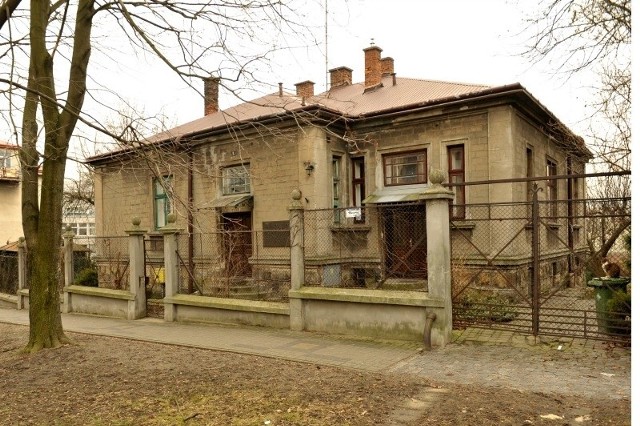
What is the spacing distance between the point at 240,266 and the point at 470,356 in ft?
25.9

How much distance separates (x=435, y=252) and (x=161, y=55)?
5.33 meters

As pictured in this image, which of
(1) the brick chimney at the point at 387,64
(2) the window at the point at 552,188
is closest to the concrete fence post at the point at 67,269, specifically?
(1) the brick chimney at the point at 387,64

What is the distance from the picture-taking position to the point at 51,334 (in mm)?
9023

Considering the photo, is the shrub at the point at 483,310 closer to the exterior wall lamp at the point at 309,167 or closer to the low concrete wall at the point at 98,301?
the exterior wall lamp at the point at 309,167

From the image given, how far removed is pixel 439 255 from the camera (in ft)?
27.9

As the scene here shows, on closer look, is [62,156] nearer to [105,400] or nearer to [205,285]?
[105,400]

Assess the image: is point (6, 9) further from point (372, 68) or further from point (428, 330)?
point (372, 68)

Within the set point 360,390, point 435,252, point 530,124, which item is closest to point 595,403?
point 360,390

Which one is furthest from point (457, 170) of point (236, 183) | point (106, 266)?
point (106, 266)

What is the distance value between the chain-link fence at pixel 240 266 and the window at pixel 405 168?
12.6 ft

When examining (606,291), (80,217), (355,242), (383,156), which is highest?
(383,156)

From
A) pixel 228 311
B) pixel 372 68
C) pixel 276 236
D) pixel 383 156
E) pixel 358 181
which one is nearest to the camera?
pixel 228 311

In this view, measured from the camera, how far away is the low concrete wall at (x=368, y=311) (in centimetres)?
863

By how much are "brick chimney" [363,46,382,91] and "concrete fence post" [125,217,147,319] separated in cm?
993
